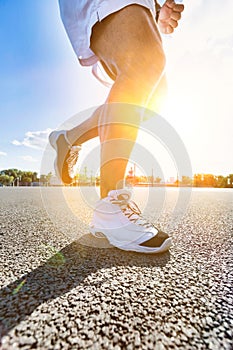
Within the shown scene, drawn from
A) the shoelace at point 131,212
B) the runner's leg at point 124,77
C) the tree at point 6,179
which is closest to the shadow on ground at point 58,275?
the shoelace at point 131,212

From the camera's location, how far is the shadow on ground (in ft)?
1.63

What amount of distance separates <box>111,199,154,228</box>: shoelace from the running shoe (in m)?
0.52

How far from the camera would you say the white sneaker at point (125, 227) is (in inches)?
36.9

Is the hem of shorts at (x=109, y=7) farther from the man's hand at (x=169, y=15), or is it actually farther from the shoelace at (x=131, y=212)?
the shoelace at (x=131, y=212)

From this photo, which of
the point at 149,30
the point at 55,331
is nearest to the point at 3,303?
the point at 55,331

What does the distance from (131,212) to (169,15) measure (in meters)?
1.22

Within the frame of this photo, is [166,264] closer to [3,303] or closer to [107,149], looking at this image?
[3,303]

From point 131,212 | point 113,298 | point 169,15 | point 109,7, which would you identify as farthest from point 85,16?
point 113,298

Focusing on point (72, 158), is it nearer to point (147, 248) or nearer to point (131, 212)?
point (131, 212)

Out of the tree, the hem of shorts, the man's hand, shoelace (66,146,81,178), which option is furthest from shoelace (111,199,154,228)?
the tree

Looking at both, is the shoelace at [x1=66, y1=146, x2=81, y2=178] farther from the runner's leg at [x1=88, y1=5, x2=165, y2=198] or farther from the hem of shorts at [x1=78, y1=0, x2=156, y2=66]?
the hem of shorts at [x1=78, y1=0, x2=156, y2=66]

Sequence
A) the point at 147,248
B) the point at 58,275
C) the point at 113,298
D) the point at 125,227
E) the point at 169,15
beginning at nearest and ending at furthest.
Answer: the point at 113,298, the point at 58,275, the point at 147,248, the point at 125,227, the point at 169,15

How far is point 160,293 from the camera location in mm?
578

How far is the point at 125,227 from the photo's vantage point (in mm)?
1027
